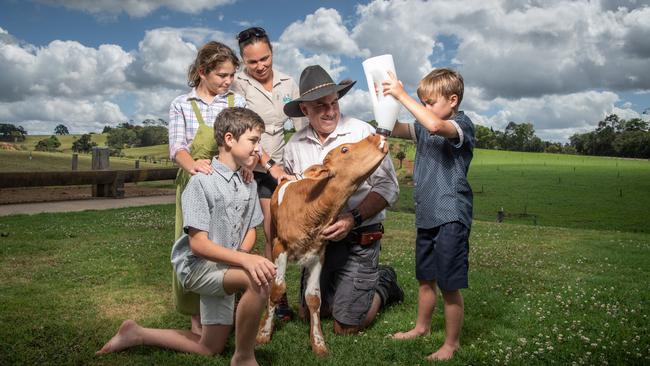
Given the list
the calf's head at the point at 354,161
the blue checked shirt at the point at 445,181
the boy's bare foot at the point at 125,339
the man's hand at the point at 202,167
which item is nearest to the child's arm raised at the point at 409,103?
the calf's head at the point at 354,161

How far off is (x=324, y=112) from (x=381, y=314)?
2.44m

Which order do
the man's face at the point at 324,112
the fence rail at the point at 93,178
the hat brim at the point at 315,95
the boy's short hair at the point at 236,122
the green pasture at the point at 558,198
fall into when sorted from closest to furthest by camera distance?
1. the boy's short hair at the point at 236,122
2. the hat brim at the point at 315,95
3. the man's face at the point at 324,112
4. the fence rail at the point at 93,178
5. the green pasture at the point at 558,198

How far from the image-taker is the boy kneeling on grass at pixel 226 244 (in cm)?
387

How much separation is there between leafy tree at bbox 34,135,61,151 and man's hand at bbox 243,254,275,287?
1432 inches

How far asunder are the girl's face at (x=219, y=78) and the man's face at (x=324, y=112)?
2.59ft

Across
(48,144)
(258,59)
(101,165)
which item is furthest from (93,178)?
(48,144)

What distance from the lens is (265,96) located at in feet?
19.1

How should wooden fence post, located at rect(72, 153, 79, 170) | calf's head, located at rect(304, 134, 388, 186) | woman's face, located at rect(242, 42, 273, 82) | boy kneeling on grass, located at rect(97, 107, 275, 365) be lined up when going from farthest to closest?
wooden fence post, located at rect(72, 153, 79, 170)
woman's face, located at rect(242, 42, 273, 82)
calf's head, located at rect(304, 134, 388, 186)
boy kneeling on grass, located at rect(97, 107, 275, 365)

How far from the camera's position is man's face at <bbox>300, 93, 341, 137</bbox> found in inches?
201

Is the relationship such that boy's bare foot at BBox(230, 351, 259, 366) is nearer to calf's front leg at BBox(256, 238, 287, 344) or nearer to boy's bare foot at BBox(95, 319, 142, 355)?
calf's front leg at BBox(256, 238, 287, 344)

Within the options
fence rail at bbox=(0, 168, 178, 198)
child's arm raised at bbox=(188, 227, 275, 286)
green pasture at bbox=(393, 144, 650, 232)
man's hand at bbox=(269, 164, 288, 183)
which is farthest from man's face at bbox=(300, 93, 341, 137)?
green pasture at bbox=(393, 144, 650, 232)

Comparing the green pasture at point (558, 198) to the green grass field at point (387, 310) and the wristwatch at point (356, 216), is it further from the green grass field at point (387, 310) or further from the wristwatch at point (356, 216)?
the wristwatch at point (356, 216)

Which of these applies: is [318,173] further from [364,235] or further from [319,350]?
[319,350]

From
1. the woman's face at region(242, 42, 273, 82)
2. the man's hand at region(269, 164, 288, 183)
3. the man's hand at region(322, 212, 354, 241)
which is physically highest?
the woman's face at region(242, 42, 273, 82)
